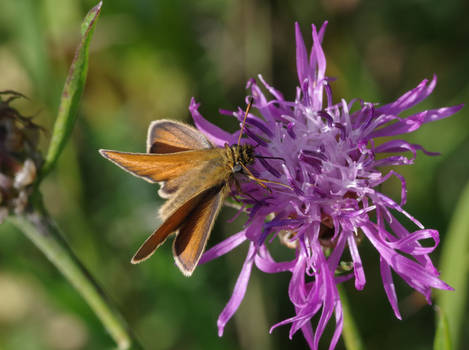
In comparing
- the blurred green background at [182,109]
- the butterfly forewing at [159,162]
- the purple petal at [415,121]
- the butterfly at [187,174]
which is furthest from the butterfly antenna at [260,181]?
the blurred green background at [182,109]

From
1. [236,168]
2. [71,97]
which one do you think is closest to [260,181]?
[236,168]

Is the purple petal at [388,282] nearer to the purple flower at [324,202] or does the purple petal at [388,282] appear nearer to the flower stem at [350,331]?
the purple flower at [324,202]

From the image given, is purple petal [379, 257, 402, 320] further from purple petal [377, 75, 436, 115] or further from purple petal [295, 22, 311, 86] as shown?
purple petal [295, 22, 311, 86]

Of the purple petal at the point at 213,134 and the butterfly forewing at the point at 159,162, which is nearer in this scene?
the butterfly forewing at the point at 159,162

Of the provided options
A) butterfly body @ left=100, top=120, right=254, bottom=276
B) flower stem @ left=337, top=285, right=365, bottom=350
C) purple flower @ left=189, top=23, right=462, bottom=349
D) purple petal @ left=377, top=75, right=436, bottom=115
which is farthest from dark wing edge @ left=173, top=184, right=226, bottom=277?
purple petal @ left=377, top=75, right=436, bottom=115

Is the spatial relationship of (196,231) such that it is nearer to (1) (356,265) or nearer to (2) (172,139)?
(2) (172,139)

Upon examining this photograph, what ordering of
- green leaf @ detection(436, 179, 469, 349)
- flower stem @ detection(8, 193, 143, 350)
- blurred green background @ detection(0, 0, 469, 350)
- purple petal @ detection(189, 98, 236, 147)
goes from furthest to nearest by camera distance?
blurred green background @ detection(0, 0, 469, 350)
green leaf @ detection(436, 179, 469, 349)
purple petal @ detection(189, 98, 236, 147)
flower stem @ detection(8, 193, 143, 350)

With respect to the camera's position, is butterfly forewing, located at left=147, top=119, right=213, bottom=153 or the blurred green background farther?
the blurred green background
